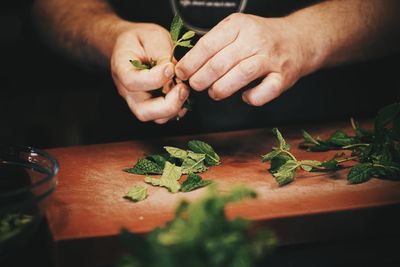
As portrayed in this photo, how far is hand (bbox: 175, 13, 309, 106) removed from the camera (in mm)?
1718

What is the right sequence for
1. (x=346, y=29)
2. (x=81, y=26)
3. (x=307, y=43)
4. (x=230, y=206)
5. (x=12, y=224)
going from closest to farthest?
1. (x=12, y=224)
2. (x=230, y=206)
3. (x=307, y=43)
4. (x=346, y=29)
5. (x=81, y=26)

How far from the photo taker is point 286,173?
1.62 m

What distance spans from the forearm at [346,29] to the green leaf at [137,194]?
0.83 meters

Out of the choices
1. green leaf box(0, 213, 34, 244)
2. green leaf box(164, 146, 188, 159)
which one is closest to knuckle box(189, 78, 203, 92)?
green leaf box(164, 146, 188, 159)

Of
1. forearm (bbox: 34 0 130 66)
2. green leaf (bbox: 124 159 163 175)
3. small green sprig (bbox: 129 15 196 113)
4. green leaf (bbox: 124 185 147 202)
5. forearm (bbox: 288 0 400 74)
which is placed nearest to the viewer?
Answer: green leaf (bbox: 124 185 147 202)

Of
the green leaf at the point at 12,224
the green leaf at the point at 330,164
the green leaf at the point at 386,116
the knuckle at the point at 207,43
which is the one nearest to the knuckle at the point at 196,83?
the knuckle at the point at 207,43

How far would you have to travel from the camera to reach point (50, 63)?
4168 millimetres

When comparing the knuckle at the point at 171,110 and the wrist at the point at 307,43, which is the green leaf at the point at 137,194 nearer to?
the knuckle at the point at 171,110

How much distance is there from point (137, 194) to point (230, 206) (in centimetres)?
26

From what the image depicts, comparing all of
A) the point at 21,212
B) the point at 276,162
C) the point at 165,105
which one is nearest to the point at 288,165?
the point at 276,162

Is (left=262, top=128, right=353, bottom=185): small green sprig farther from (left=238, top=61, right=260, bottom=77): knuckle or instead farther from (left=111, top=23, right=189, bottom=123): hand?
(left=111, top=23, right=189, bottom=123): hand

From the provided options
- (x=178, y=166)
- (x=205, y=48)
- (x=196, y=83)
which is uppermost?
(x=205, y=48)

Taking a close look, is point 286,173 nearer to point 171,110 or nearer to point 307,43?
point 171,110

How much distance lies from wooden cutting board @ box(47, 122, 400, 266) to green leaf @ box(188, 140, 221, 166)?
4 centimetres
